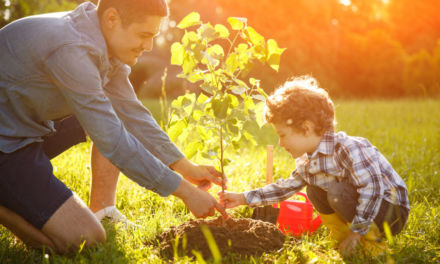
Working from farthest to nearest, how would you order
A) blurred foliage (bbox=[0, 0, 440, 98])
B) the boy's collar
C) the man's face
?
blurred foliage (bbox=[0, 0, 440, 98]) → the boy's collar → the man's face

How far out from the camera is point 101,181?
2570mm

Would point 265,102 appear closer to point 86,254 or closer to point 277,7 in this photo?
point 86,254

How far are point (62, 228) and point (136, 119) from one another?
0.81 meters

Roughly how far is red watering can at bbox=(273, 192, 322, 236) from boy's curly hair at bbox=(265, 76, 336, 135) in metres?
0.56

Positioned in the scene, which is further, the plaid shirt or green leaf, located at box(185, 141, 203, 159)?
green leaf, located at box(185, 141, 203, 159)

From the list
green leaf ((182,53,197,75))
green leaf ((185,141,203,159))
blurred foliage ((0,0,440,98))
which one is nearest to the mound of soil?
green leaf ((185,141,203,159))

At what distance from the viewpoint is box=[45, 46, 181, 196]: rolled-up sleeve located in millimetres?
1854

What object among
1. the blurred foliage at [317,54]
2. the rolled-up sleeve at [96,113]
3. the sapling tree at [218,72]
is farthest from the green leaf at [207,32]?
the blurred foliage at [317,54]

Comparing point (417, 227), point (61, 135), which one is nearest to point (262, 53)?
point (61, 135)

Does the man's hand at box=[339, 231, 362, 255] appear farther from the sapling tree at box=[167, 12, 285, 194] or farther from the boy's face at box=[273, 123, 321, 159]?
the sapling tree at box=[167, 12, 285, 194]

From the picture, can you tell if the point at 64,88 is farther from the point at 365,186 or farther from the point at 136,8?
the point at 365,186

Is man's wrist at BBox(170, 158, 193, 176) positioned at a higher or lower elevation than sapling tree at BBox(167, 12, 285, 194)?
lower

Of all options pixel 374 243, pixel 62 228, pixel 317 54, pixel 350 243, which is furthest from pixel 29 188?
pixel 317 54

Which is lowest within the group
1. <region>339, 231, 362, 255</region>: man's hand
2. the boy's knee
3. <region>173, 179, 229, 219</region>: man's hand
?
<region>173, 179, 229, 219</region>: man's hand
